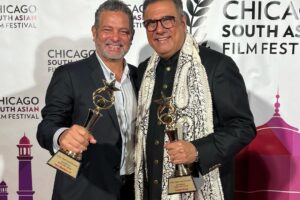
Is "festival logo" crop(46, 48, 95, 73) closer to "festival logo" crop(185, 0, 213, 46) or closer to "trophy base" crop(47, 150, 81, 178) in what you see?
"festival logo" crop(185, 0, 213, 46)

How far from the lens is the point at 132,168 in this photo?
1852mm

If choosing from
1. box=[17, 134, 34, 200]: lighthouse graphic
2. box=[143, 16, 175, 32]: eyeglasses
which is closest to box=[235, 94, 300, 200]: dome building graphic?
box=[143, 16, 175, 32]: eyeglasses

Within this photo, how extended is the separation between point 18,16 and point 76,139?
54.4 inches

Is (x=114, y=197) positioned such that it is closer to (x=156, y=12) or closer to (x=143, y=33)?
(x=156, y=12)

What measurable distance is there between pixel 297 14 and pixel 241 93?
111 centimetres

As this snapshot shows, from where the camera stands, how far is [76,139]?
53.4 inches

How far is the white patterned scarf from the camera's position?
159cm

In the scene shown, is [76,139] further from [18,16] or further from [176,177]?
[18,16]

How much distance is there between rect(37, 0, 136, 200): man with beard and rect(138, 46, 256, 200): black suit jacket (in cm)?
39

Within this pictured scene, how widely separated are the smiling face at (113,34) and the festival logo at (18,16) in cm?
87

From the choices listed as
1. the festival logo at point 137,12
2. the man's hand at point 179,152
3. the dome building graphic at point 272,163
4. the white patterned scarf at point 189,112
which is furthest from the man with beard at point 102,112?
the dome building graphic at point 272,163

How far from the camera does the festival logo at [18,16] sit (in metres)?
2.43

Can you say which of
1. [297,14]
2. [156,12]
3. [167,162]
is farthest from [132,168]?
[297,14]

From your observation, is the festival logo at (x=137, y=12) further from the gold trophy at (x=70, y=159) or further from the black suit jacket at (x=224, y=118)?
the gold trophy at (x=70, y=159)
